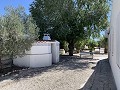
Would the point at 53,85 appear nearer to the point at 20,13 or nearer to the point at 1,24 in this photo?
the point at 1,24

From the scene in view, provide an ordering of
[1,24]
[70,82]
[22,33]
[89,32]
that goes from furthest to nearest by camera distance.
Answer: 1. [89,32]
2. [22,33]
3. [1,24]
4. [70,82]

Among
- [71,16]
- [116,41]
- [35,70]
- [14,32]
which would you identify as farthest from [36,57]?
[71,16]

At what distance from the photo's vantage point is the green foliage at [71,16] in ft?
78.5

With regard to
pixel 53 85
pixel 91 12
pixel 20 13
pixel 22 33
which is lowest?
pixel 53 85

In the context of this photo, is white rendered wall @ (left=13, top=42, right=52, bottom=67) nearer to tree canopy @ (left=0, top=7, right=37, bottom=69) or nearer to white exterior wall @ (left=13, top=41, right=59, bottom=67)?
white exterior wall @ (left=13, top=41, right=59, bottom=67)

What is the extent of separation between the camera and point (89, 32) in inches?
1017

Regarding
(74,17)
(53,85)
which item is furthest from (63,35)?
(53,85)

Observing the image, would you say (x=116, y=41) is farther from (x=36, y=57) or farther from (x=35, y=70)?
(x=36, y=57)

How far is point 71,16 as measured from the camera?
23906 mm

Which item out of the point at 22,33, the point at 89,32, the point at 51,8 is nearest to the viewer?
the point at 22,33

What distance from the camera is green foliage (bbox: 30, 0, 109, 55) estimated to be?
23.9 meters

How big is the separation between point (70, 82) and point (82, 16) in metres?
15.1

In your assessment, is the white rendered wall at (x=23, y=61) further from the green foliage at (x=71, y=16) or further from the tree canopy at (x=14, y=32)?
the green foliage at (x=71, y=16)

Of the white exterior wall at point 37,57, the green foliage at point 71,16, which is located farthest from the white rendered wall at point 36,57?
the green foliage at point 71,16
